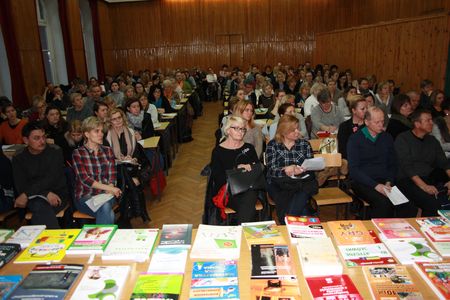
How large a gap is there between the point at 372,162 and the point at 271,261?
2.40 meters

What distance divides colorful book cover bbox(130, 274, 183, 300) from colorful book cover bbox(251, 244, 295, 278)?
44cm

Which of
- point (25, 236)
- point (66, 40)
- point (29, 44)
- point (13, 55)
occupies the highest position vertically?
point (66, 40)

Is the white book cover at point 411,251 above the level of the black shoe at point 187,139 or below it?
above

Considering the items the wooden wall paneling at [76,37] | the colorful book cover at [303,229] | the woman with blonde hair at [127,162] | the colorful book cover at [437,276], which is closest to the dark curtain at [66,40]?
the wooden wall paneling at [76,37]

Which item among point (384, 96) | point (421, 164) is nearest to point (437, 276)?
point (421, 164)

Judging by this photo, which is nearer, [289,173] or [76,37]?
[289,173]

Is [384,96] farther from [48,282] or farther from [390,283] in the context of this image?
[48,282]

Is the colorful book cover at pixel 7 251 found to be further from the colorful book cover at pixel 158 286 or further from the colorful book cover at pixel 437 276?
the colorful book cover at pixel 437 276

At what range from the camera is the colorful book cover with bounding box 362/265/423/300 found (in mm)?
1886

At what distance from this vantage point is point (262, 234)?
2529 millimetres

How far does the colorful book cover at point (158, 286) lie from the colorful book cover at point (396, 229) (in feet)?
4.53

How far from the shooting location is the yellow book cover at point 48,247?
7.57 feet

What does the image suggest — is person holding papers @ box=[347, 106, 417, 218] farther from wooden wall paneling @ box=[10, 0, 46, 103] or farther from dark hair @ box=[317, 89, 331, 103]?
wooden wall paneling @ box=[10, 0, 46, 103]

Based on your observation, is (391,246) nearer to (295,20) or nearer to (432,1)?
(432,1)
